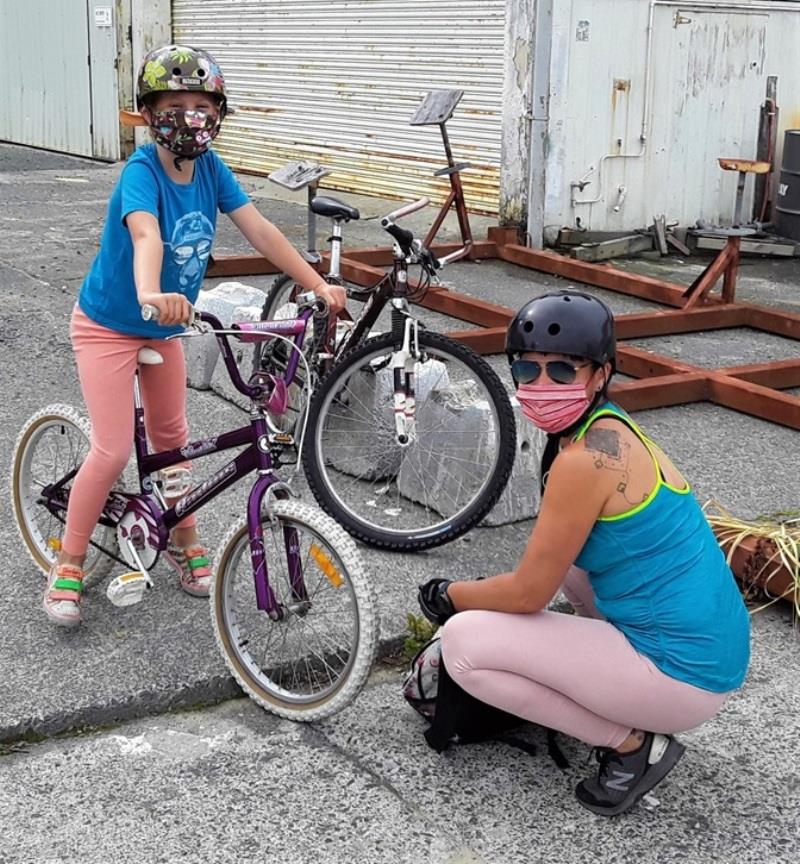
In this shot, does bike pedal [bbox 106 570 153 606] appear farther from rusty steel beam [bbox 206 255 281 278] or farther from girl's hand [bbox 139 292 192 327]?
rusty steel beam [bbox 206 255 281 278]

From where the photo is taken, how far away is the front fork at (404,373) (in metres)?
4.59

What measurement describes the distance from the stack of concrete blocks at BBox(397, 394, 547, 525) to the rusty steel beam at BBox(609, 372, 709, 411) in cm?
140

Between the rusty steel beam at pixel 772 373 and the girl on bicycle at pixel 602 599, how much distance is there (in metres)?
3.80

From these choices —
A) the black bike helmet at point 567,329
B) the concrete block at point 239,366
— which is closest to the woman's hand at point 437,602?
the black bike helmet at point 567,329

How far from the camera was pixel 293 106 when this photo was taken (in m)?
13.8

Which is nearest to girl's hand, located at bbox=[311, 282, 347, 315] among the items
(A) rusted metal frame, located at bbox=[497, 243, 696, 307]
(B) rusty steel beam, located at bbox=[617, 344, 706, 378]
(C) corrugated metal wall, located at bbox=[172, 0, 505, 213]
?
(B) rusty steel beam, located at bbox=[617, 344, 706, 378]

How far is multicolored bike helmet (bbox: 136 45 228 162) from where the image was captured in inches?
134

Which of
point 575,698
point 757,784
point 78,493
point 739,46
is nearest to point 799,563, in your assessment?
point 757,784

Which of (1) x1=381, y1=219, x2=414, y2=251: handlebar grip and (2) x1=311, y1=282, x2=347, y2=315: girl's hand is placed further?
(1) x1=381, y1=219, x2=414, y2=251: handlebar grip

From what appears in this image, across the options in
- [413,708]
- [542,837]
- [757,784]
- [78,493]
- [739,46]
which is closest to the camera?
[542,837]

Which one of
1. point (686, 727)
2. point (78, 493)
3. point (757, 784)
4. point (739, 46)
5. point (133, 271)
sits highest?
point (739, 46)

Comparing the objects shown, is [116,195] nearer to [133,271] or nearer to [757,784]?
[133,271]

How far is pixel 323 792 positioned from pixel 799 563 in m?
1.90

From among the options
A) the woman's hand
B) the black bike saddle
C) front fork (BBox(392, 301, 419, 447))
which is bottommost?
the woman's hand
